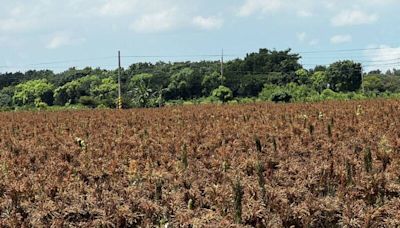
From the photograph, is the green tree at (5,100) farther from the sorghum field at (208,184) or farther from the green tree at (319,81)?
the sorghum field at (208,184)

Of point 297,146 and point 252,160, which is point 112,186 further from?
point 297,146

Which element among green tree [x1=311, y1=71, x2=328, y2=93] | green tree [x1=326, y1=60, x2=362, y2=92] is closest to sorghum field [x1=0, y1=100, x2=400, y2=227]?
green tree [x1=311, y1=71, x2=328, y2=93]

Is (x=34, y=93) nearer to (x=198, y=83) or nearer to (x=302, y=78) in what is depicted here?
(x=198, y=83)

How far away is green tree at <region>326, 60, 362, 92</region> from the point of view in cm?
5931

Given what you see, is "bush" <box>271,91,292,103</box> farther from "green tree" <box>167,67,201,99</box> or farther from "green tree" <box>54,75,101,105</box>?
"green tree" <box>54,75,101,105</box>

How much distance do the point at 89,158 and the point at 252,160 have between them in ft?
8.32

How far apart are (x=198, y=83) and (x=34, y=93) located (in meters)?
25.5

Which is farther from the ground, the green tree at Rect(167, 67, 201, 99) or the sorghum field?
the green tree at Rect(167, 67, 201, 99)

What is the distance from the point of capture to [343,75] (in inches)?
2352

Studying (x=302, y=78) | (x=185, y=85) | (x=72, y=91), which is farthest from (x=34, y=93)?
(x=302, y=78)

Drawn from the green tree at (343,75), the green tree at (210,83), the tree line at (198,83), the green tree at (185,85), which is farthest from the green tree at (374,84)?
the green tree at (185,85)

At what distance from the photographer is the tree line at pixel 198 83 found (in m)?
59.0

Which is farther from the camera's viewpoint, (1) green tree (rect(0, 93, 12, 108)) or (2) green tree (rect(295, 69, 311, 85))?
(1) green tree (rect(0, 93, 12, 108))

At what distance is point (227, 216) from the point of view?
A: 4.05 m
